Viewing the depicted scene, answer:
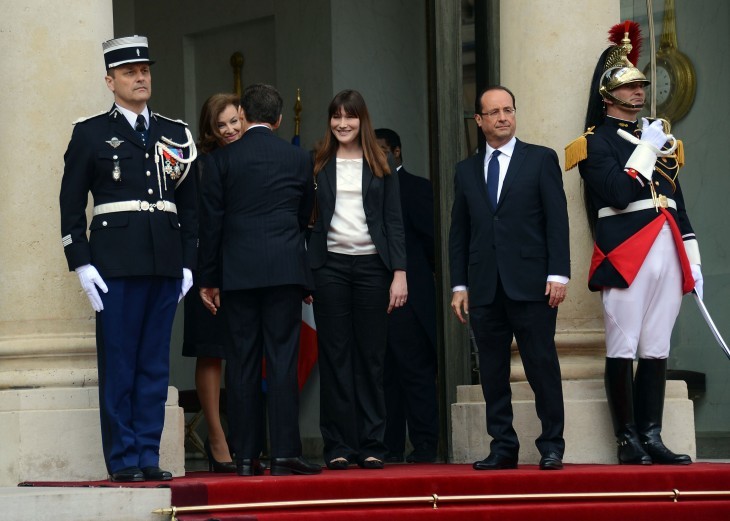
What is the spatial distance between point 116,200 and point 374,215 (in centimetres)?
137

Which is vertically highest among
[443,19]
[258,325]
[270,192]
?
[443,19]

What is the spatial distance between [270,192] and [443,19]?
2.50m

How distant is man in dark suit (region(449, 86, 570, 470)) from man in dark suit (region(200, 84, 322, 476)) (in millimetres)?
863

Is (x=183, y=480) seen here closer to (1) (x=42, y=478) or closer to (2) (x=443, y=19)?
(1) (x=42, y=478)

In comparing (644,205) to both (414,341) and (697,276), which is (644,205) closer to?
(697,276)

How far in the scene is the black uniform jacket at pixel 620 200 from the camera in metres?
8.29

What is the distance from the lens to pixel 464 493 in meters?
7.47

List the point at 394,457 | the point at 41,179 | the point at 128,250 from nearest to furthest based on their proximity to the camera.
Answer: the point at 128,250 → the point at 41,179 → the point at 394,457

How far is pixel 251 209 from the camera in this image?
7973 mm

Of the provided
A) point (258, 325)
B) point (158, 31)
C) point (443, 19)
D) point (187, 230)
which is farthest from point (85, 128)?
point (158, 31)

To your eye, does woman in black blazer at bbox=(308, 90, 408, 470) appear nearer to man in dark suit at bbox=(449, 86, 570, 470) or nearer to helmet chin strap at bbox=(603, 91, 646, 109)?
man in dark suit at bbox=(449, 86, 570, 470)

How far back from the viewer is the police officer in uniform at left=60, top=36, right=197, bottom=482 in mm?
7559

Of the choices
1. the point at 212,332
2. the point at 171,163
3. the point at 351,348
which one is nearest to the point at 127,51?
the point at 171,163

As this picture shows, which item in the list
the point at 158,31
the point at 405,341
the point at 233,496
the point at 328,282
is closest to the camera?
the point at 233,496
